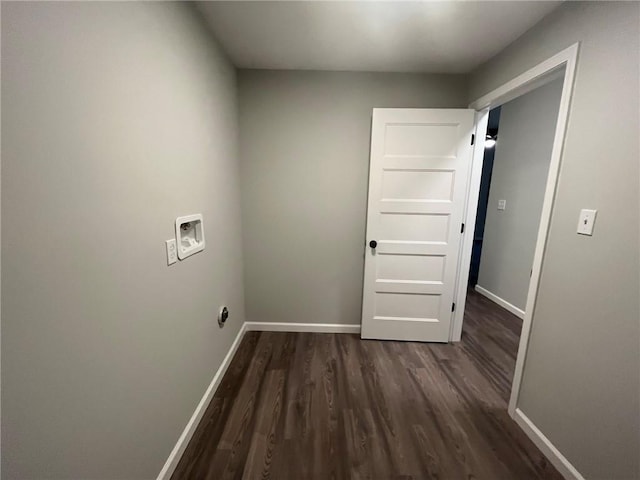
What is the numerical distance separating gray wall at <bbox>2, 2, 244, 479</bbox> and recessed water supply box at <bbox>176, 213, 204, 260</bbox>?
48 millimetres

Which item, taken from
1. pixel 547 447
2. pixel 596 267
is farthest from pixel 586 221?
pixel 547 447

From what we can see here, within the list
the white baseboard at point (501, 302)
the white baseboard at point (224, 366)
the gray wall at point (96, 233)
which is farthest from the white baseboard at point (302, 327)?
the white baseboard at point (501, 302)

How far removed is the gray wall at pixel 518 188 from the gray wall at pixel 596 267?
1.67 m

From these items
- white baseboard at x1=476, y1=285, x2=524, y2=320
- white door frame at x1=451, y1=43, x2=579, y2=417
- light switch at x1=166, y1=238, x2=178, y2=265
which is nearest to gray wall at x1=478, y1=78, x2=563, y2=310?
white baseboard at x1=476, y1=285, x2=524, y2=320

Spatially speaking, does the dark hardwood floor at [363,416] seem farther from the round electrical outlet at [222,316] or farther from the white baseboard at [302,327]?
the round electrical outlet at [222,316]

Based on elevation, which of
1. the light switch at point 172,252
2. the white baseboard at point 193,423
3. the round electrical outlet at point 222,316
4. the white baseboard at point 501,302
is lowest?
the white baseboard at point 193,423

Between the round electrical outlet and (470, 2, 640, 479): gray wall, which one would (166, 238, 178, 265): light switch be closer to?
the round electrical outlet

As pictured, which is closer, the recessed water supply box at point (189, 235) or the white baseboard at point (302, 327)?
the recessed water supply box at point (189, 235)

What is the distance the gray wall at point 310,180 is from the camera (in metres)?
2.04

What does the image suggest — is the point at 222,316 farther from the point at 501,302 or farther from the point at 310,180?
the point at 501,302

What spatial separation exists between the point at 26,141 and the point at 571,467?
95.8 inches

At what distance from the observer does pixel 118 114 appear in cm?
83

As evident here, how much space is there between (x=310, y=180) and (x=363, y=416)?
→ 1825mm

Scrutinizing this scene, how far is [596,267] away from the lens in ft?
3.50
